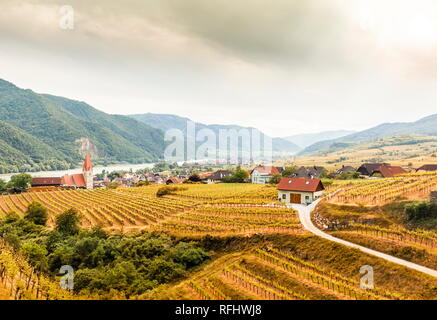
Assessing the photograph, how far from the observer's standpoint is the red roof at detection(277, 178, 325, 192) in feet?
130

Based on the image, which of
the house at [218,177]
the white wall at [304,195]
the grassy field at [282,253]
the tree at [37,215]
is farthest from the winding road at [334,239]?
the house at [218,177]

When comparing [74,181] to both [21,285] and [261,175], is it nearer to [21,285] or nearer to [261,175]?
[261,175]

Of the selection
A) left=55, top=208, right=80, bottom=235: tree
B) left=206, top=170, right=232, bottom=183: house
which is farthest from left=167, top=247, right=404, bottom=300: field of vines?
left=206, top=170, right=232, bottom=183: house

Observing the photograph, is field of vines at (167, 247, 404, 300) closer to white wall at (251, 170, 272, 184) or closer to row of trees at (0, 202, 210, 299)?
row of trees at (0, 202, 210, 299)

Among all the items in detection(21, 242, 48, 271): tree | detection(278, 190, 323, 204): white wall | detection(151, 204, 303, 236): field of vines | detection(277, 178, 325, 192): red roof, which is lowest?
detection(21, 242, 48, 271): tree

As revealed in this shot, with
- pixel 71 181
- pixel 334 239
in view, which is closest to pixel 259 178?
pixel 334 239

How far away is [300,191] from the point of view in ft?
132

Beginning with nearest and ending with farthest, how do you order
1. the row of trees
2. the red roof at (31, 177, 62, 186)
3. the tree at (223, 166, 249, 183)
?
the row of trees → the tree at (223, 166, 249, 183) → the red roof at (31, 177, 62, 186)

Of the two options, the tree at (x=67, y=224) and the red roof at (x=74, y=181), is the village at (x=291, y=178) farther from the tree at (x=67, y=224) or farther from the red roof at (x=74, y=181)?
the tree at (x=67, y=224)

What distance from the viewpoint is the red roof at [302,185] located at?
130 ft

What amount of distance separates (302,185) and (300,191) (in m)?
1.05
